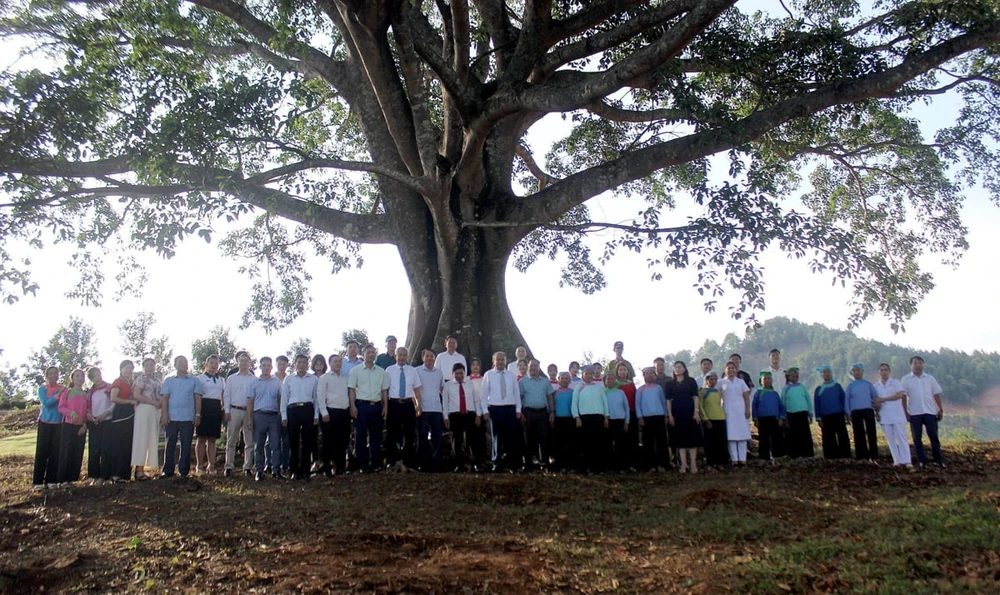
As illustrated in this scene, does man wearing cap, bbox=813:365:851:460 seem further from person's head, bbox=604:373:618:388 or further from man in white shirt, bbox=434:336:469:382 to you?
man in white shirt, bbox=434:336:469:382

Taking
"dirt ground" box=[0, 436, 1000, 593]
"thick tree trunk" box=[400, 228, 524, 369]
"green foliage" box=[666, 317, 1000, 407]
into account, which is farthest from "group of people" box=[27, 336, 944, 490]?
"green foliage" box=[666, 317, 1000, 407]

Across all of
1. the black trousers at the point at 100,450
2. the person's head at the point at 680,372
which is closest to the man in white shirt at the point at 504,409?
the person's head at the point at 680,372

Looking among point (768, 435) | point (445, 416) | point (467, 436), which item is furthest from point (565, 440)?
point (768, 435)

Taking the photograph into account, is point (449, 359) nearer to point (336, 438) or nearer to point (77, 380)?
point (336, 438)

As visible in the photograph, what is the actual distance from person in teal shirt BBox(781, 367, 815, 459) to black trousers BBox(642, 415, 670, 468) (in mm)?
2136

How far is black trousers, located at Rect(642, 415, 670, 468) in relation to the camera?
10398 mm

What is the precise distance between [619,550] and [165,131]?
725cm

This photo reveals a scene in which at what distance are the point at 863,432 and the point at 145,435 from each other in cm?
1022

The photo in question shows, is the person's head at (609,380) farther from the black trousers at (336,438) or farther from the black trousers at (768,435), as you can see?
the black trousers at (336,438)

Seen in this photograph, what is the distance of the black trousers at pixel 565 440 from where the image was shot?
33.9 ft

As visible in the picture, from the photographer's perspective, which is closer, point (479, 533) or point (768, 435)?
point (479, 533)

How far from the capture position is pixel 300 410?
31.0 ft

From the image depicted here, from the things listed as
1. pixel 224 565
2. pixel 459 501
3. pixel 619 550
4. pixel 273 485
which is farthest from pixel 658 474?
pixel 224 565

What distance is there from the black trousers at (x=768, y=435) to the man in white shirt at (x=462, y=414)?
4.40 m
